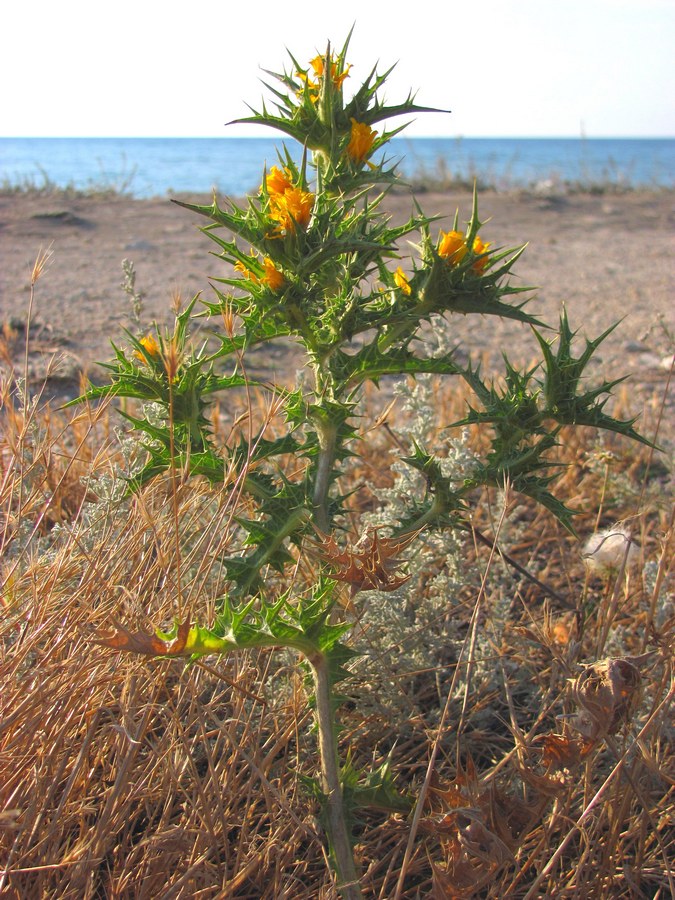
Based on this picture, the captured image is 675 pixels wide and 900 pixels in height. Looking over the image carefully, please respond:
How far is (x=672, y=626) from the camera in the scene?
1465 mm

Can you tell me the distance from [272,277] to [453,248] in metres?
0.34

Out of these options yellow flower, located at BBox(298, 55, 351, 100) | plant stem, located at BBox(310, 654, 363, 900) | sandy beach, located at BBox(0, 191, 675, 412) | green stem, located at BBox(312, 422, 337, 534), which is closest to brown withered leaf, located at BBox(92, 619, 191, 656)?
plant stem, located at BBox(310, 654, 363, 900)

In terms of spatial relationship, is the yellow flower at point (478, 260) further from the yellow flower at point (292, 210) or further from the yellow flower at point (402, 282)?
the yellow flower at point (292, 210)

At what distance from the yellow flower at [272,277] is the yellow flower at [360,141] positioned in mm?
322

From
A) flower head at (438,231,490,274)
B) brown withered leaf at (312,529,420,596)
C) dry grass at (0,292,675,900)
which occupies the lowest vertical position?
dry grass at (0,292,675,900)

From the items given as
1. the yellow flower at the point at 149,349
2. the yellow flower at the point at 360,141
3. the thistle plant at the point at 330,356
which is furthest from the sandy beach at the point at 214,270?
the yellow flower at the point at 360,141

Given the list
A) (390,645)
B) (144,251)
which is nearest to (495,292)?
(390,645)

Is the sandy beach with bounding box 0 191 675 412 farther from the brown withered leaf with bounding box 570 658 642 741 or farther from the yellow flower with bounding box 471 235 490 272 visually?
the brown withered leaf with bounding box 570 658 642 741

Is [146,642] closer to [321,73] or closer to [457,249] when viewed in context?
[457,249]

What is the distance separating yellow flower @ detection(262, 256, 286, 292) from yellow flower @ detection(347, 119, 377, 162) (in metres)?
0.32

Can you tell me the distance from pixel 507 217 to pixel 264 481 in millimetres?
9077

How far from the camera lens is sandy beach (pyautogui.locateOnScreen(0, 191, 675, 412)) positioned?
13.7 feet

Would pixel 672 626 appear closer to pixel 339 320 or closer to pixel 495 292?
pixel 495 292

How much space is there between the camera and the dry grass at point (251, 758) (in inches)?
47.9
